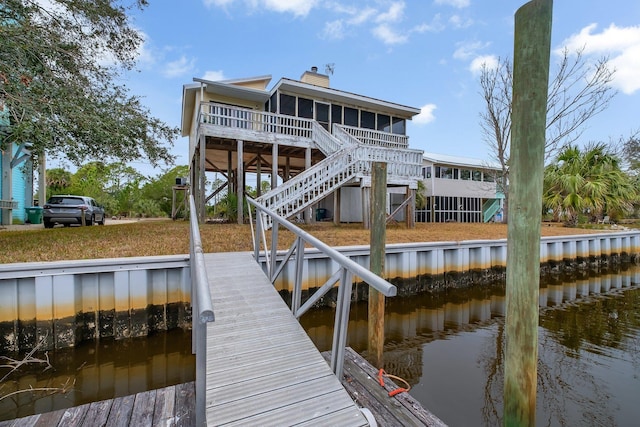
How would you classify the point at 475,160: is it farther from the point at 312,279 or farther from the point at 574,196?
the point at 312,279

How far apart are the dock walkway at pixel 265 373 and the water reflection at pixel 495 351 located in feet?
5.33

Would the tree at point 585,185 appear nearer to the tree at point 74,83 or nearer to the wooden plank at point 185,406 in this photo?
the tree at point 74,83

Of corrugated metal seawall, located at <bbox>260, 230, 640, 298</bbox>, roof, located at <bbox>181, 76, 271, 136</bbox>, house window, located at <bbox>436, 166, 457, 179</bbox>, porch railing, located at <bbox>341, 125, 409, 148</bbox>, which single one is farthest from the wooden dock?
house window, located at <bbox>436, 166, 457, 179</bbox>

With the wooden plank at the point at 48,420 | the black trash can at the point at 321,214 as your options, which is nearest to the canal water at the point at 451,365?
the wooden plank at the point at 48,420

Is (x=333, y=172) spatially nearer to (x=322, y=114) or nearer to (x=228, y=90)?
(x=322, y=114)

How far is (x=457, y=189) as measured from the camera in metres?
22.4

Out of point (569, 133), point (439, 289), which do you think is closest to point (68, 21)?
point (439, 289)

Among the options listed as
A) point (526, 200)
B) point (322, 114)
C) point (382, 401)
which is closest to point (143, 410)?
point (382, 401)

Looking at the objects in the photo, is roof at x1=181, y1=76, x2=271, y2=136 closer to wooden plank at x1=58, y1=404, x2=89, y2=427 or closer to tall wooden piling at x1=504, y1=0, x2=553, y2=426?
wooden plank at x1=58, y1=404, x2=89, y2=427

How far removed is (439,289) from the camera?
7.15 metres

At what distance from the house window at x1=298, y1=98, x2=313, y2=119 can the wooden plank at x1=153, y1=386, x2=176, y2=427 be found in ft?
41.7

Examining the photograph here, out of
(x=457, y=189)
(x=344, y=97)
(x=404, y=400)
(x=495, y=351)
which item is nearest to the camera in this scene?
(x=404, y=400)

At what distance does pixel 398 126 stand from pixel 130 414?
53.0 feet

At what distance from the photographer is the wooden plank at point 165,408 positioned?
218 centimetres
